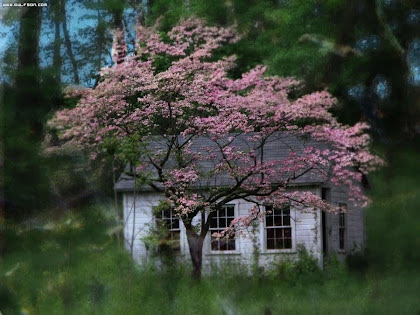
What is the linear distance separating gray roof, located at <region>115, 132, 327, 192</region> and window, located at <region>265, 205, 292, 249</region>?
0.25ft

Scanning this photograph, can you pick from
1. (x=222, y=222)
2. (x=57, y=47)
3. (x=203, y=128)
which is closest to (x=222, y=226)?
(x=222, y=222)

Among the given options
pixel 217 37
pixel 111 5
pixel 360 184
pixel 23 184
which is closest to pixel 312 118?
pixel 360 184

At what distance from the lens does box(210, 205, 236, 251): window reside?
185 cm

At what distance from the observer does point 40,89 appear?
2.11 metres

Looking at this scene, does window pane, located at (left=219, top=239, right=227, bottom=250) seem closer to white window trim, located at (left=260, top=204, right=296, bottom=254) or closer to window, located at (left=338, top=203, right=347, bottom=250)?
white window trim, located at (left=260, top=204, right=296, bottom=254)

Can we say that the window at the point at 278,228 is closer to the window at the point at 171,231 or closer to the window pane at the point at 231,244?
the window pane at the point at 231,244

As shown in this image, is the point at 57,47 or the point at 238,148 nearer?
the point at 238,148

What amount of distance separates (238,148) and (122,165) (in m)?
0.30

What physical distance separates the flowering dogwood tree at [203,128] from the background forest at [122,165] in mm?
52

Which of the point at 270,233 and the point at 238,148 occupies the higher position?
the point at 238,148

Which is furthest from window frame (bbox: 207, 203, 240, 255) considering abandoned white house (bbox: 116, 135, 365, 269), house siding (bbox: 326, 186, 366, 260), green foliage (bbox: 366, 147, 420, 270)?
green foliage (bbox: 366, 147, 420, 270)

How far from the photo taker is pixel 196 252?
1.86m

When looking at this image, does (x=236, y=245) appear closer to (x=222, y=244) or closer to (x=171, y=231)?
(x=222, y=244)

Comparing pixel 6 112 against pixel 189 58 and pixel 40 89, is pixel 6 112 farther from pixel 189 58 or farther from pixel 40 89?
pixel 189 58
